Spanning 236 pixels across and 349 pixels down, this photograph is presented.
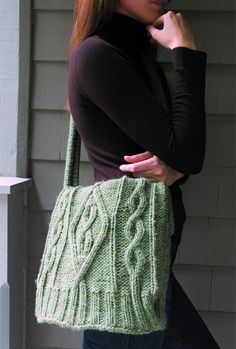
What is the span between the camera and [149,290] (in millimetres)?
1234

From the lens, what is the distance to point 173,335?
4.91 ft

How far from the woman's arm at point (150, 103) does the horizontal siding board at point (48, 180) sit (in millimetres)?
705

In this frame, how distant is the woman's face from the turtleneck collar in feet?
0.04

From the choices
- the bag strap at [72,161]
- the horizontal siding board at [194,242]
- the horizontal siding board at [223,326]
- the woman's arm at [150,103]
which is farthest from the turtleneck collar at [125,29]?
the horizontal siding board at [223,326]

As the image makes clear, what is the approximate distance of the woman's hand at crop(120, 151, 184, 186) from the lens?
131 centimetres

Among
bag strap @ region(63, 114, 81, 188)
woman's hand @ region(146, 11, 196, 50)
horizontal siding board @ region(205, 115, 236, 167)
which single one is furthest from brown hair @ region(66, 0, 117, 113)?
horizontal siding board @ region(205, 115, 236, 167)

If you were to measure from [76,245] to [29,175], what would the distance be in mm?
763

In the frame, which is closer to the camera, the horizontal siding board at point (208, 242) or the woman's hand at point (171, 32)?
the woman's hand at point (171, 32)

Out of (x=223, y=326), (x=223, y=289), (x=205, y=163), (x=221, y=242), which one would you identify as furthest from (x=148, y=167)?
(x=223, y=326)

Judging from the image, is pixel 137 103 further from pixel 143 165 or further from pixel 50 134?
pixel 50 134

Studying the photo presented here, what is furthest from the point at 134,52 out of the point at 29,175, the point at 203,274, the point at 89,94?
the point at 203,274

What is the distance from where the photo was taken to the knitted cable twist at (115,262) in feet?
4.05

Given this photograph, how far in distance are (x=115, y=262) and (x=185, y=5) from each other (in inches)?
41.9

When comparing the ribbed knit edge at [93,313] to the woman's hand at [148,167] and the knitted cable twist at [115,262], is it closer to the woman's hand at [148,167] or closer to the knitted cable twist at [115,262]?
the knitted cable twist at [115,262]
